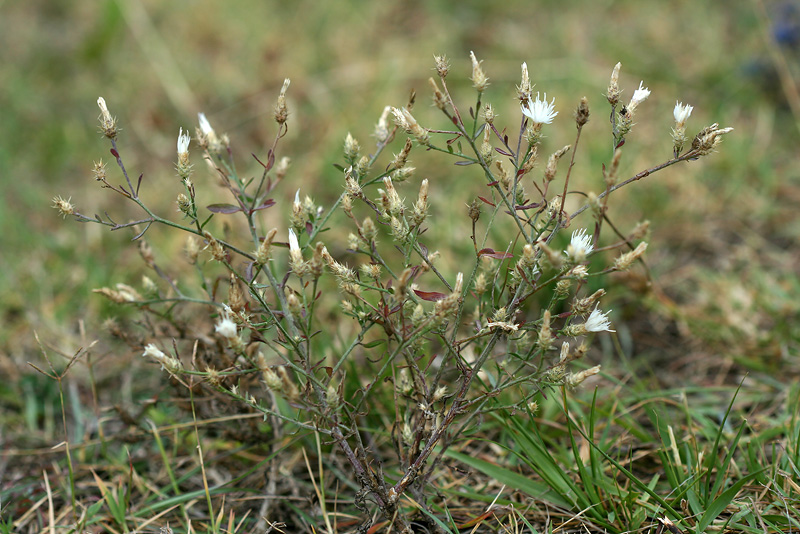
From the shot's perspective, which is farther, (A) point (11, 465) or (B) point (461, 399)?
(A) point (11, 465)

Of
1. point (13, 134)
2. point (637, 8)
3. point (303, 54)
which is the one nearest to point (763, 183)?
point (637, 8)

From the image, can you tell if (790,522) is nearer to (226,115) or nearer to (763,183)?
(763,183)

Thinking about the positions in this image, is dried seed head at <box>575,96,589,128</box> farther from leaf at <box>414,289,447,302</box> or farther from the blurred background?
the blurred background

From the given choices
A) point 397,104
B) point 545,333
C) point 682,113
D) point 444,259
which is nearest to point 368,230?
point 545,333

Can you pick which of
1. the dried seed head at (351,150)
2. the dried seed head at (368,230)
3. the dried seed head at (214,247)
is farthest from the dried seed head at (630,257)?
the dried seed head at (214,247)

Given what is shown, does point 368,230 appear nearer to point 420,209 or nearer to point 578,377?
point 420,209

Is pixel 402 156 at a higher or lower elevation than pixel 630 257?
higher
